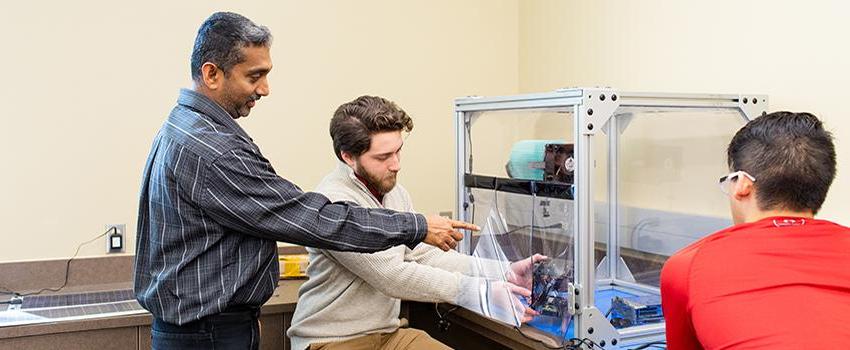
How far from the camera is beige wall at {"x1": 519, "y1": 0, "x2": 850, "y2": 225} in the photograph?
1.99 meters

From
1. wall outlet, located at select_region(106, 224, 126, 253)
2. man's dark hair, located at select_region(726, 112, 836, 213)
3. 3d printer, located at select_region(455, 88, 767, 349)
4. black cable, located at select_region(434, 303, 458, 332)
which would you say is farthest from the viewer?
wall outlet, located at select_region(106, 224, 126, 253)

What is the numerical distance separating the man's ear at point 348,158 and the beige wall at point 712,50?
3.57 feet

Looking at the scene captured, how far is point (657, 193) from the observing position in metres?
2.38

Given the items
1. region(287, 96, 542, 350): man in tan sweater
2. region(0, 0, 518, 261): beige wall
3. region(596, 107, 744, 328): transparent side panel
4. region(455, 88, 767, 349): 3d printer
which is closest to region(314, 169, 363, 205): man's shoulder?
A: region(287, 96, 542, 350): man in tan sweater

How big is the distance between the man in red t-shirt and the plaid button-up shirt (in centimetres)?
65

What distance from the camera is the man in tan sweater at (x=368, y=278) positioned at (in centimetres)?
197

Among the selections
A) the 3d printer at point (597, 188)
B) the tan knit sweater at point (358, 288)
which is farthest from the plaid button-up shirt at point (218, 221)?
the 3d printer at point (597, 188)

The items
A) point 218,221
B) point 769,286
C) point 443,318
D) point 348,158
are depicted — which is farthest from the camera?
point 443,318

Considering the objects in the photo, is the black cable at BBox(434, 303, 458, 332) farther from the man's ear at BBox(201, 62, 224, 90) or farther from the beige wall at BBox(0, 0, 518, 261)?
the man's ear at BBox(201, 62, 224, 90)

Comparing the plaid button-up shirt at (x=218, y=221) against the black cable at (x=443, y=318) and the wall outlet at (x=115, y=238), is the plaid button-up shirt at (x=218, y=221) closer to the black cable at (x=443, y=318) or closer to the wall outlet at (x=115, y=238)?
the black cable at (x=443, y=318)

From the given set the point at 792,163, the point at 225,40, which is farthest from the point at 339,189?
the point at 792,163

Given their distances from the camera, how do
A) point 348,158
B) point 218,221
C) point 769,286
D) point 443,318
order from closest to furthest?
1. point 769,286
2. point 218,221
3. point 348,158
4. point 443,318

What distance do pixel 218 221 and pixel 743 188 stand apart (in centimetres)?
102

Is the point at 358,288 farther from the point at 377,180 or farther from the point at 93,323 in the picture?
the point at 93,323
